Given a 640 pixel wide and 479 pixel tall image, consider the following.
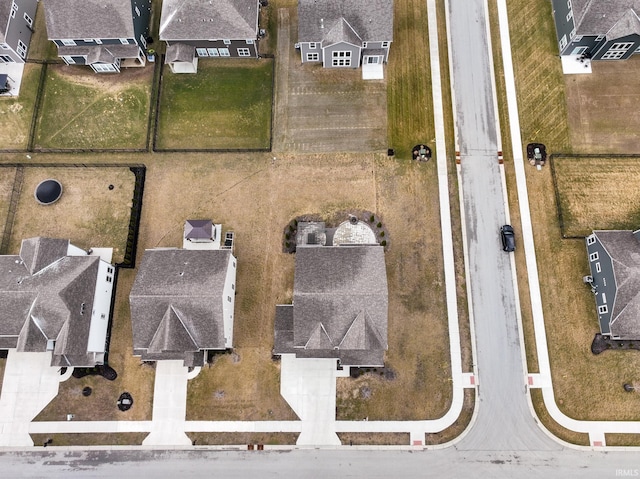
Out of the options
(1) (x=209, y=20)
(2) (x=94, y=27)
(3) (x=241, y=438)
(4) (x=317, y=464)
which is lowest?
(4) (x=317, y=464)

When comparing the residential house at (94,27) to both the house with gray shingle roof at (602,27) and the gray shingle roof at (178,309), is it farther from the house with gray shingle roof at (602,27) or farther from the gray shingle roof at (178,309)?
the house with gray shingle roof at (602,27)

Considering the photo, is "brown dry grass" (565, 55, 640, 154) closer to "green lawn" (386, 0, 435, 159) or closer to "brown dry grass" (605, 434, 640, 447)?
"green lawn" (386, 0, 435, 159)

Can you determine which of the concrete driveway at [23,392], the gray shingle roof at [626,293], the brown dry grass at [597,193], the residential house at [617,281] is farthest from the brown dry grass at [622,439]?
the concrete driveway at [23,392]

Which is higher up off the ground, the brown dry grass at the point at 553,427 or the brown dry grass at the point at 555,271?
the brown dry grass at the point at 555,271

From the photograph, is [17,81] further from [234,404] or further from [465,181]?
[465,181]

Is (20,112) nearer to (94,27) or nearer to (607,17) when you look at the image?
(94,27)

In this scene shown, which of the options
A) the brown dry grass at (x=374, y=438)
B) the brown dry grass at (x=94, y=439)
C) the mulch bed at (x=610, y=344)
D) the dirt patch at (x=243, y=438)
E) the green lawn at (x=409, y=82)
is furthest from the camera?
the green lawn at (x=409, y=82)

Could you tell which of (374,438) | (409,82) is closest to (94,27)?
(409,82)
